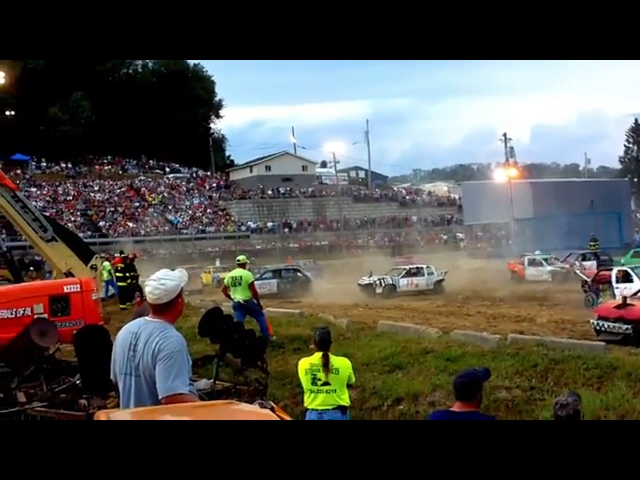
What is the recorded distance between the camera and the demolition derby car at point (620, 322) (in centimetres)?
1019

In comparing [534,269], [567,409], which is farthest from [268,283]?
[567,409]

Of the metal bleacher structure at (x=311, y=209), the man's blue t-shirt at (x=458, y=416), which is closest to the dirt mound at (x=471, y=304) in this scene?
the metal bleacher structure at (x=311, y=209)

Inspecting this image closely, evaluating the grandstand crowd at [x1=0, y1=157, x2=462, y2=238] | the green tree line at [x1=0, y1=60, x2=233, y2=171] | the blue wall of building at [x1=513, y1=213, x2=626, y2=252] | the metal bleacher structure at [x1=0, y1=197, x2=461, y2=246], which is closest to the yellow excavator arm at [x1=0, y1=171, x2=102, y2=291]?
the green tree line at [x1=0, y1=60, x2=233, y2=171]

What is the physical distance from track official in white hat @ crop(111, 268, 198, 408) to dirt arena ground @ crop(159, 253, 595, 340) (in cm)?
929

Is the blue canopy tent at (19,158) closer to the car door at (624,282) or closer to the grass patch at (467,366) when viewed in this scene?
the grass patch at (467,366)

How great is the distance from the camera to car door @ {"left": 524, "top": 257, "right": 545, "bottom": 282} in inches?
821

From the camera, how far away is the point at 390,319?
46.1 ft

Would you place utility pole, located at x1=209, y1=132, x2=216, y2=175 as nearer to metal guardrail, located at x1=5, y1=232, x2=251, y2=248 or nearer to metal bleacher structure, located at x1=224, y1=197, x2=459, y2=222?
metal bleacher structure, located at x1=224, y1=197, x2=459, y2=222

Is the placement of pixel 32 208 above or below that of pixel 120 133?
below

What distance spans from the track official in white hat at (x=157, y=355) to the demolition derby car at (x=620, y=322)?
323 inches
